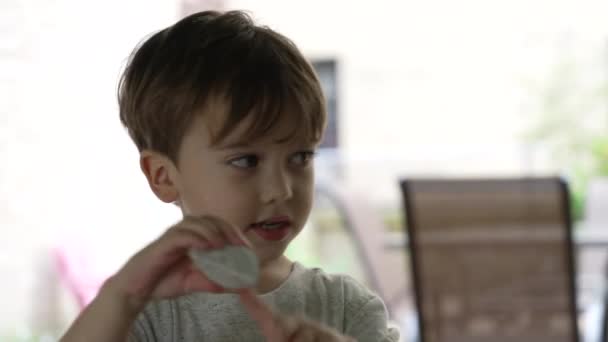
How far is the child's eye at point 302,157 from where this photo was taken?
3.07 ft

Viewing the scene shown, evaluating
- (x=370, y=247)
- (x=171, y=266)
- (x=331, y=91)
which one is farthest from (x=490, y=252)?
(x=331, y=91)

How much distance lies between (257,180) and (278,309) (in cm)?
13

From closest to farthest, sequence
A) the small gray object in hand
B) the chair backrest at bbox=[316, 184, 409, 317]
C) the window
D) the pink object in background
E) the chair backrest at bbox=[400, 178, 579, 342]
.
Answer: the small gray object in hand, the chair backrest at bbox=[400, 178, 579, 342], the pink object in background, the chair backrest at bbox=[316, 184, 409, 317], the window

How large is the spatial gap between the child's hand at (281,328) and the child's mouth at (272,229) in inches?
5.2

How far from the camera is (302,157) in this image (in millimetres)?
943

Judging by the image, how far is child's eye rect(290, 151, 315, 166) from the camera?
935mm

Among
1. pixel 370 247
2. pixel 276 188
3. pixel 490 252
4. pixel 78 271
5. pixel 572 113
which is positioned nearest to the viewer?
pixel 276 188

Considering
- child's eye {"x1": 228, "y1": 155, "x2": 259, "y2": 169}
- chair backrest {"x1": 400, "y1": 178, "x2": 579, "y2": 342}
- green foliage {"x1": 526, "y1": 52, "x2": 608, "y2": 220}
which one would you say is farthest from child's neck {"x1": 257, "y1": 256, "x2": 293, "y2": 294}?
green foliage {"x1": 526, "y1": 52, "x2": 608, "y2": 220}

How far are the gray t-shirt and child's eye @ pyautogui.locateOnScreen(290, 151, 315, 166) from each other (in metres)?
0.11

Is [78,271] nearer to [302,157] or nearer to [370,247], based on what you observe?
[370,247]

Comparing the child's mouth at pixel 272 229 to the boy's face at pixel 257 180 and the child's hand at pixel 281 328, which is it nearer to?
the boy's face at pixel 257 180

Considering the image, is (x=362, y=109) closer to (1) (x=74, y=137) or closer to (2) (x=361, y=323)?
(1) (x=74, y=137)

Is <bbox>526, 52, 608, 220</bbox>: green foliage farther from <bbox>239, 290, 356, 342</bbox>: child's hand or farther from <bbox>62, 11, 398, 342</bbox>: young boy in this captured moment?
<bbox>239, 290, 356, 342</bbox>: child's hand

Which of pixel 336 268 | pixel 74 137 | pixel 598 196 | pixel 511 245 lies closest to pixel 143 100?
pixel 511 245
